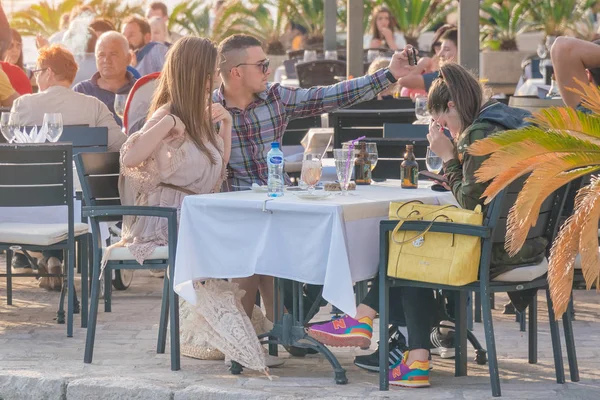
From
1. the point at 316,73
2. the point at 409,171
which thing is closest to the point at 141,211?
the point at 409,171

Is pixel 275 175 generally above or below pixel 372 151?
below

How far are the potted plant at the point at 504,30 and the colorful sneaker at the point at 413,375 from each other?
60.6 ft

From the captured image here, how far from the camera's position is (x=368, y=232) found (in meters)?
5.26

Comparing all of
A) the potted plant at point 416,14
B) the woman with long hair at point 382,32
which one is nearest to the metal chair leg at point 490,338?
the woman with long hair at point 382,32

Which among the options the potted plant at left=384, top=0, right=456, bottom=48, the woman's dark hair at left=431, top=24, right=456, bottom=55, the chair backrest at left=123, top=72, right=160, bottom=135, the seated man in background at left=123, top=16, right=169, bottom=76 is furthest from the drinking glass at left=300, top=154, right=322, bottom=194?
the potted plant at left=384, top=0, right=456, bottom=48

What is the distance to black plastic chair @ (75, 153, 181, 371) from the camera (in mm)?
5625

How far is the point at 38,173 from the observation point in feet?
21.0

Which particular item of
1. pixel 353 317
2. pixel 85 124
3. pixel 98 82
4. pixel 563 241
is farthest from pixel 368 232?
pixel 98 82

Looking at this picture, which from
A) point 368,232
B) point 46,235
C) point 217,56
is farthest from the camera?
point 46,235

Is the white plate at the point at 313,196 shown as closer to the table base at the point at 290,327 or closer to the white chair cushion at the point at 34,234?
the table base at the point at 290,327

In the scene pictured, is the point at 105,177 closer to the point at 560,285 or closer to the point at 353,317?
the point at 353,317

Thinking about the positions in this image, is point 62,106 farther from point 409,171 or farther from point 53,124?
point 409,171

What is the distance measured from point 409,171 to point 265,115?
0.91m

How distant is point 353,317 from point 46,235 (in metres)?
2.02
